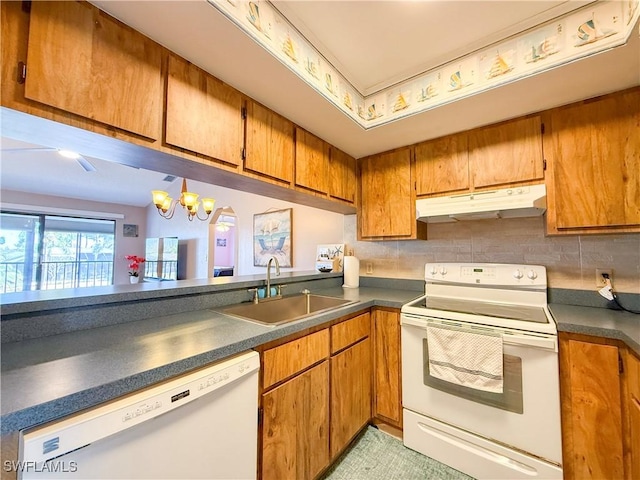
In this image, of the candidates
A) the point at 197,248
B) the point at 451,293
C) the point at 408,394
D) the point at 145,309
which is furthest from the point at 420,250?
the point at 197,248

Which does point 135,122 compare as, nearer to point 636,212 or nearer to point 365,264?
point 365,264

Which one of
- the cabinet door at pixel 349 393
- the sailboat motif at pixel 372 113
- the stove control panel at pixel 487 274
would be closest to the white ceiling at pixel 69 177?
the sailboat motif at pixel 372 113

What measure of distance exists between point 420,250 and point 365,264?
1.83 ft

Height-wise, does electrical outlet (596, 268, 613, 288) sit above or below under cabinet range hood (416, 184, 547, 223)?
below

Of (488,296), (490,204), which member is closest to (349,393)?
(488,296)

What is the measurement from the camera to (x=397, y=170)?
84.6 inches

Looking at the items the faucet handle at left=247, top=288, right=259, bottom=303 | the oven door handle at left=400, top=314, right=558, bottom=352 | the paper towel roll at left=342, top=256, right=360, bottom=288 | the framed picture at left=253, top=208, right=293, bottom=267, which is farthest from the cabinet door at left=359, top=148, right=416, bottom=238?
the framed picture at left=253, top=208, right=293, bottom=267

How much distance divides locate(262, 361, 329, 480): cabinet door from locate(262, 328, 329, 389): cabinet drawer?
0.14ft

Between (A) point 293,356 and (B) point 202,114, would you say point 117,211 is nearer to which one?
(B) point 202,114

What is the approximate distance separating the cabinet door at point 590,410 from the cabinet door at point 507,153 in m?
1.01

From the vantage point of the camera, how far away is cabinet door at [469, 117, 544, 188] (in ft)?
5.22

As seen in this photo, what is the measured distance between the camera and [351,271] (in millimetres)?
2406

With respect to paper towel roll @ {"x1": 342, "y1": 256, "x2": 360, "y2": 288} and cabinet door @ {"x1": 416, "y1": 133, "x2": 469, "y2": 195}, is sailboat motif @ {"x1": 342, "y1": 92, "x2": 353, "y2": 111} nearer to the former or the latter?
cabinet door @ {"x1": 416, "y1": 133, "x2": 469, "y2": 195}

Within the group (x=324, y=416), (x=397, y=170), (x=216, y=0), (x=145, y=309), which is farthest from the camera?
(x=397, y=170)
